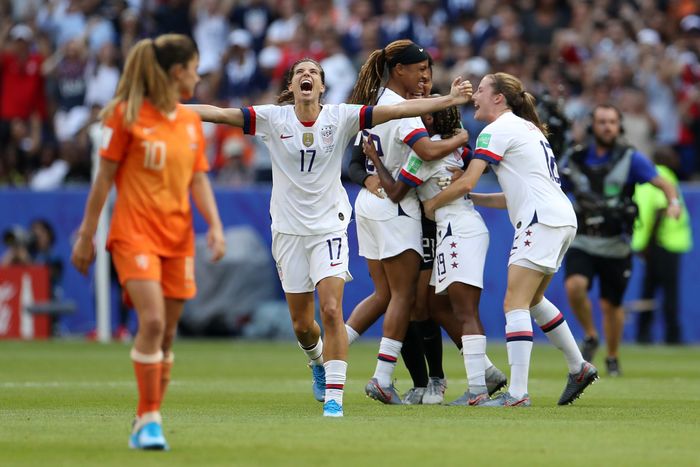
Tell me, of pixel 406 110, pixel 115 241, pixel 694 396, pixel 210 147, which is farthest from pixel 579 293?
pixel 210 147

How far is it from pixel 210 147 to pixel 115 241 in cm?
1602

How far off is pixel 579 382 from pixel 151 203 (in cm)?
422

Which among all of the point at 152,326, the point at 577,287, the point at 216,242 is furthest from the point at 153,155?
the point at 577,287

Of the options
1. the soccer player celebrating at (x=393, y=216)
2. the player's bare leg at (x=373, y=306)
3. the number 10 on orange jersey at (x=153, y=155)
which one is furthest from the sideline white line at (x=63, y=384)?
the number 10 on orange jersey at (x=153, y=155)

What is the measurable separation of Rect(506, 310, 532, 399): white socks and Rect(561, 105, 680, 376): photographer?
14.8 ft

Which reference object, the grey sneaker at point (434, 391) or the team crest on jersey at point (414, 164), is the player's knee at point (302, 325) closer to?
the grey sneaker at point (434, 391)

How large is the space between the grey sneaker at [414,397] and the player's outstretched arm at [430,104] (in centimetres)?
248

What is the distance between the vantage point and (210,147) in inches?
926

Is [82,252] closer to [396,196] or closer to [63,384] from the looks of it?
[396,196]

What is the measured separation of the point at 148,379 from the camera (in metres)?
7.50

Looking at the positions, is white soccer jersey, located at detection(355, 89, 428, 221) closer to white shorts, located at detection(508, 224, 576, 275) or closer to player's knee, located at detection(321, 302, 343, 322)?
white shorts, located at detection(508, 224, 576, 275)

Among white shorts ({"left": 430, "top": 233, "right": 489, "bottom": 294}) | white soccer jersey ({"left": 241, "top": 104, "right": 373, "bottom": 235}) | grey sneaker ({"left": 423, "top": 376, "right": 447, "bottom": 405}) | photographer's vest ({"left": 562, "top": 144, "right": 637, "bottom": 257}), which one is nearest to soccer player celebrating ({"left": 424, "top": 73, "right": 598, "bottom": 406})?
white shorts ({"left": 430, "top": 233, "right": 489, "bottom": 294})

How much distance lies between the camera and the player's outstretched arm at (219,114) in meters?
9.77

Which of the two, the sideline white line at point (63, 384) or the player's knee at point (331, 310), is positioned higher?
the player's knee at point (331, 310)
